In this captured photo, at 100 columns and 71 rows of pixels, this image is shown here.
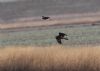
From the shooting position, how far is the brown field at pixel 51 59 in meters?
17.6

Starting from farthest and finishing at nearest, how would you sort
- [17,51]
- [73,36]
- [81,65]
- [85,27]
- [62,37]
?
[85,27] → [73,36] → [62,37] → [17,51] → [81,65]

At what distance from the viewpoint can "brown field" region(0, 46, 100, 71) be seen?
57.8 feet

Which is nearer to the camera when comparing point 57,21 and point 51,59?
point 51,59

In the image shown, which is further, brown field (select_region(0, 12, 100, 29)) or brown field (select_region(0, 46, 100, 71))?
brown field (select_region(0, 12, 100, 29))

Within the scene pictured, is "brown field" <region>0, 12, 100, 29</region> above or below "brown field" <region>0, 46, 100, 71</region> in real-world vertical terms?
below

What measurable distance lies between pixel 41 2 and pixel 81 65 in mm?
26716

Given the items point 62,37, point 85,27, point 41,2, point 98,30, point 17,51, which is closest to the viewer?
point 17,51

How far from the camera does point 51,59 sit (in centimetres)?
1814

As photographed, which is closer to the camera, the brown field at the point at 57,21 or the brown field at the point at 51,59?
the brown field at the point at 51,59

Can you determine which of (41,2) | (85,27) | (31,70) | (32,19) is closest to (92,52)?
(31,70)

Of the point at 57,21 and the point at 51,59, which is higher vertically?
the point at 51,59

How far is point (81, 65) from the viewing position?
17.5 m

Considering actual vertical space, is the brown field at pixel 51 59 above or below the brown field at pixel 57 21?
above

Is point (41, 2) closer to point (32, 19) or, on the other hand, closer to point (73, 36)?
point (32, 19)
